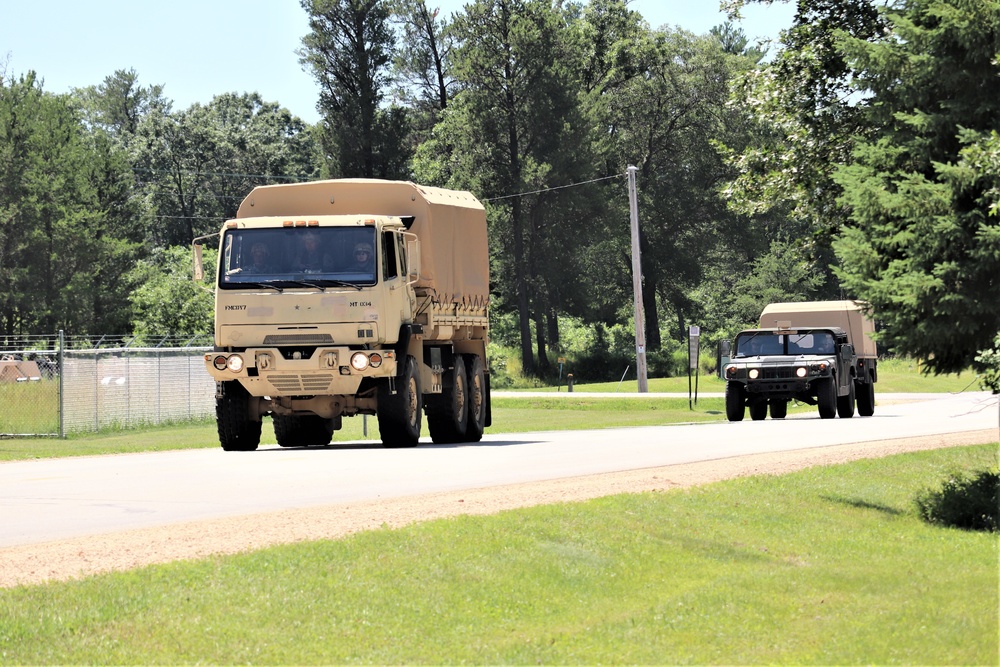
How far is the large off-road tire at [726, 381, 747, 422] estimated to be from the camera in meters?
31.8

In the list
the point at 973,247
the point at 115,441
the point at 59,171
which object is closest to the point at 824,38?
the point at 973,247

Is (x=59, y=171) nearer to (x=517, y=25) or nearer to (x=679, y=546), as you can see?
(x=517, y=25)

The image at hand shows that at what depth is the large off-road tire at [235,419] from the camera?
2189 centimetres

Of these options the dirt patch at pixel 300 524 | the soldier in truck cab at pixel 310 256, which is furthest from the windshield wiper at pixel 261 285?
the dirt patch at pixel 300 524

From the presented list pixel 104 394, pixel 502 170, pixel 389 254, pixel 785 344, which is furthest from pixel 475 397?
pixel 502 170

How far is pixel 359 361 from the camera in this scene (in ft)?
68.5

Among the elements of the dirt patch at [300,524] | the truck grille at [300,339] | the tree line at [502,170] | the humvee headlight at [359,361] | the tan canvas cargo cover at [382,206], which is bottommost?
the dirt patch at [300,524]

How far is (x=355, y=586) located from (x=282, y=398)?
42.8ft

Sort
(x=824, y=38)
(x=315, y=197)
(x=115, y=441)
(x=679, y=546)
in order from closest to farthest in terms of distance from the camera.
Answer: (x=679, y=546)
(x=824, y=38)
(x=315, y=197)
(x=115, y=441)

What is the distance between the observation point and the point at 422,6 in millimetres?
82000

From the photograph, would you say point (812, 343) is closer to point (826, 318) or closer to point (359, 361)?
point (826, 318)

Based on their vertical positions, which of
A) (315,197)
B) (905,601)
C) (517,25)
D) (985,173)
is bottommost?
(905,601)

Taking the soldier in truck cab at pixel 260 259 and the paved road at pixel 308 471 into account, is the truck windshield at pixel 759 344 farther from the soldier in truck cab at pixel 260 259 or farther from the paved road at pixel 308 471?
the soldier in truck cab at pixel 260 259

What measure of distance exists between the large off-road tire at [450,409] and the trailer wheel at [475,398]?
29 centimetres
